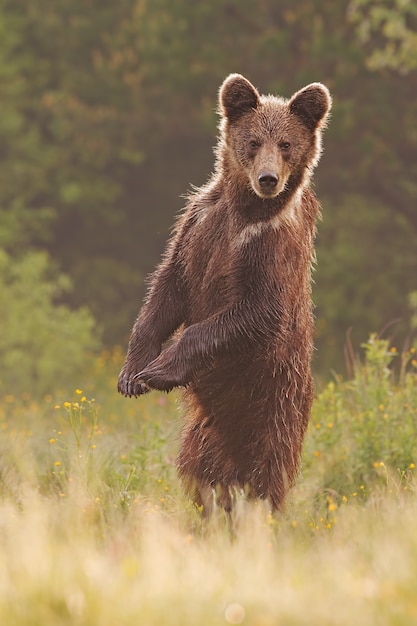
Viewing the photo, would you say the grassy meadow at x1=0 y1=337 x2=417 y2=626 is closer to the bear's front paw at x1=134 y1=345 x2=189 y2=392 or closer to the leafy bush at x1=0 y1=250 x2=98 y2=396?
the bear's front paw at x1=134 y1=345 x2=189 y2=392

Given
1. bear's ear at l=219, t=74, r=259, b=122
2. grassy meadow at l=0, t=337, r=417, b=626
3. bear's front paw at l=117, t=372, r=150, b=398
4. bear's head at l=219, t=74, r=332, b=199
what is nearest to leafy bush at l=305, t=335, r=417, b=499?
grassy meadow at l=0, t=337, r=417, b=626

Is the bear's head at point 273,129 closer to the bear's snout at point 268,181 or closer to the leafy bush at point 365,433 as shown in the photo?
the bear's snout at point 268,181

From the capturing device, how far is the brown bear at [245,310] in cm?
565

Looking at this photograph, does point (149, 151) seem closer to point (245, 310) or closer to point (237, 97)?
point (237, 97)

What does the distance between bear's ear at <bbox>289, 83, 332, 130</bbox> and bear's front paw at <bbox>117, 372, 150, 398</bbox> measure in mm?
1459

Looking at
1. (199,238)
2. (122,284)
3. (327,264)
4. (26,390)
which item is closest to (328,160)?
(327,264)

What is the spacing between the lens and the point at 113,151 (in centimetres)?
2050

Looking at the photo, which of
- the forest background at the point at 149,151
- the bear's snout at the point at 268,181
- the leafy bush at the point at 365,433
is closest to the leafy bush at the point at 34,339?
the forest background at the point at 149,151

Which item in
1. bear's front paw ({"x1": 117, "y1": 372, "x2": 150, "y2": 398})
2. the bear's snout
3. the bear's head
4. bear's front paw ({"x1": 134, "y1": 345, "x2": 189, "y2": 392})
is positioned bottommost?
bear's front paw ({"x1": 134, "y1": 345, "x2": 189, "y2": 392})

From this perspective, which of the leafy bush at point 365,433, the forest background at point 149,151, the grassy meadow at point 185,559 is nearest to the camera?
the grassy meadow at point 185,559

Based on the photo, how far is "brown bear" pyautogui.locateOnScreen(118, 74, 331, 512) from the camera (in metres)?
5.65

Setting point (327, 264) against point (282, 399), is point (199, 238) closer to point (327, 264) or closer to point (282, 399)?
point (282, 399)

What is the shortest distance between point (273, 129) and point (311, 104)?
0.23 meters

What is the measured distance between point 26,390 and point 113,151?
6.82 m
